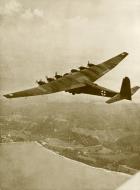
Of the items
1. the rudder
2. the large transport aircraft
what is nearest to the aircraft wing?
the large transport aircraft

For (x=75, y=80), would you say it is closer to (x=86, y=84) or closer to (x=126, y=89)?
(x=86, y=84)

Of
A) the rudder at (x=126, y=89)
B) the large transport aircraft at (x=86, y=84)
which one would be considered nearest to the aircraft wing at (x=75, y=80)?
the large transport aircraft at (x=86, y=84)

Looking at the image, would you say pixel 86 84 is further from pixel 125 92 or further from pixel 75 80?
pixel 125 92

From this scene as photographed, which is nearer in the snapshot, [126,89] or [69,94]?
[69,94]

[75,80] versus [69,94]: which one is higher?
[75,80]

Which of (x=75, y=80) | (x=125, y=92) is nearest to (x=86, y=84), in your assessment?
(x=75, y=80)

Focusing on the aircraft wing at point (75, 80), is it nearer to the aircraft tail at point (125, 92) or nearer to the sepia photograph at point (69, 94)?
the sepia photograph at point (69, 94)

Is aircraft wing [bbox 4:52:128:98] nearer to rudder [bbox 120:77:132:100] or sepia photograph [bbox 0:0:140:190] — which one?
sepia photograph [bbox 0:0:140:190]
